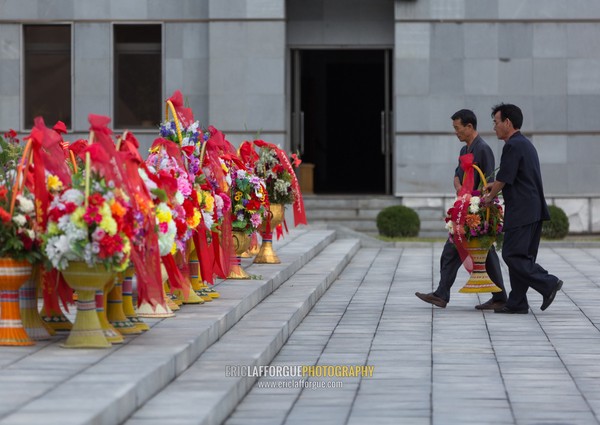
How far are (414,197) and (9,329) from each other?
19.6 metres

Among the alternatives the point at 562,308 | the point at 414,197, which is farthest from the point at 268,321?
the point at 414,197

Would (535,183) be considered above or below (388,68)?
below

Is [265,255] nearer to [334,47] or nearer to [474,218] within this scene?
[474,218]

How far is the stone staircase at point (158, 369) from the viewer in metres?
6.94

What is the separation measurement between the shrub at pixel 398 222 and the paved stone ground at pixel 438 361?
9.33 m

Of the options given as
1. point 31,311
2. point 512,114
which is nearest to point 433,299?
point 512,114

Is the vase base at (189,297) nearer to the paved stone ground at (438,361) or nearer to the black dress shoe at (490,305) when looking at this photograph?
the paved stone ground at (438,361)

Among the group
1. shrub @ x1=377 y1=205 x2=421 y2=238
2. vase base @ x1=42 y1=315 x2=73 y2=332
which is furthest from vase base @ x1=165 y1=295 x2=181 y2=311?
shrub @ x1=377 y1=205 x2=421 y2=238

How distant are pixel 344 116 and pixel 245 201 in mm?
24387

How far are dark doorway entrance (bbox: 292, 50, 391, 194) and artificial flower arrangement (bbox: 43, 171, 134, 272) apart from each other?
82.9ft

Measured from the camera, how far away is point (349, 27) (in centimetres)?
2927

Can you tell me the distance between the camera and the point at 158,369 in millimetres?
8062

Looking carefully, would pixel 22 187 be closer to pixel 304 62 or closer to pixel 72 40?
pixel 72 40

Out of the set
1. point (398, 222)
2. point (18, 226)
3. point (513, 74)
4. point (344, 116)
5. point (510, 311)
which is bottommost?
point (510, 311)
